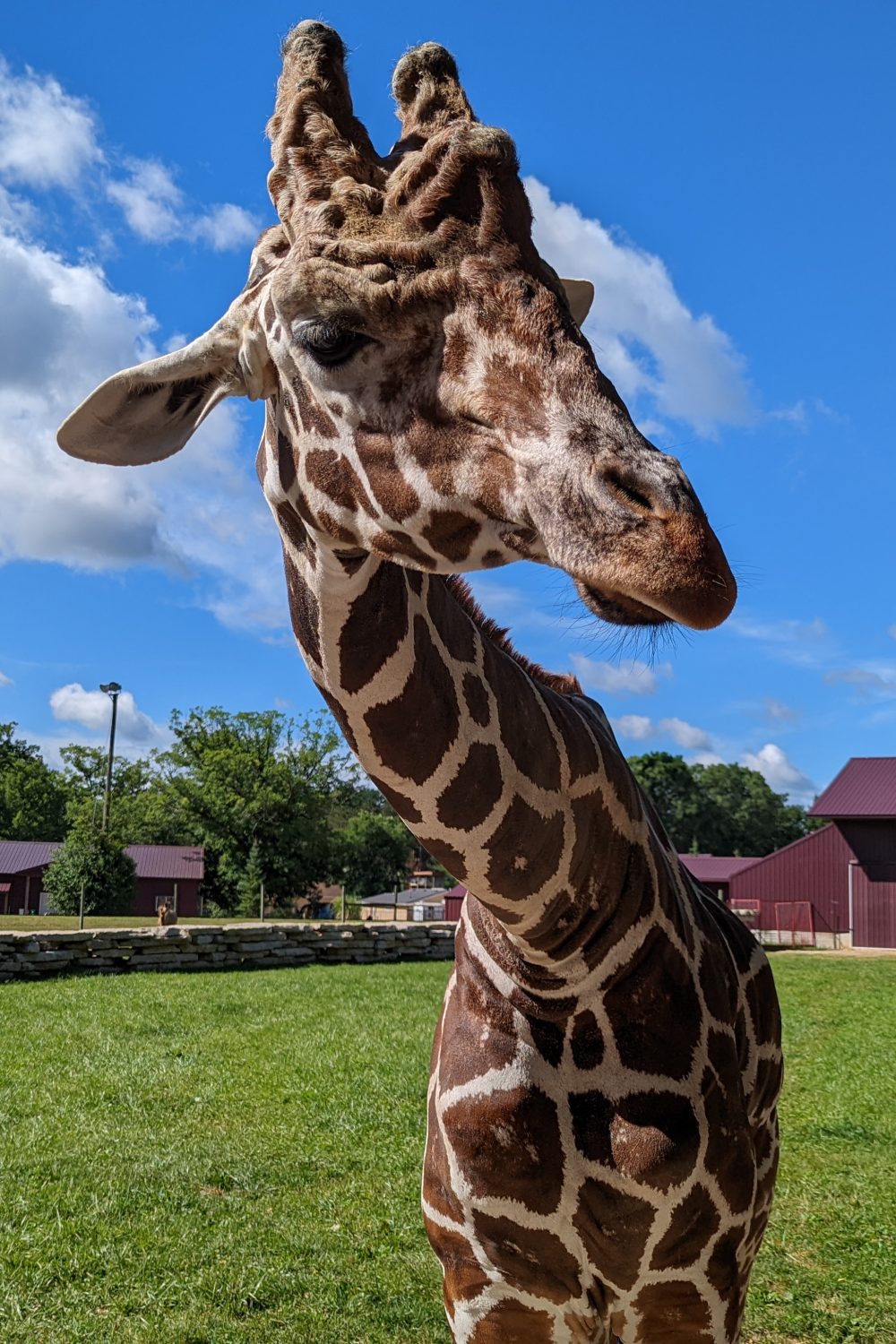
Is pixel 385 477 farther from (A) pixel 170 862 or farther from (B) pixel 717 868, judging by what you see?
(A) pixel 170 862

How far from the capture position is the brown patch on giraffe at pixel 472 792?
212 centimetres

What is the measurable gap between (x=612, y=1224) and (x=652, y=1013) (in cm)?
49

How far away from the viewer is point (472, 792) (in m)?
2.14

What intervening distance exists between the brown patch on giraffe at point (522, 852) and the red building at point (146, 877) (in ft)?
172

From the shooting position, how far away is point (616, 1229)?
8.06 feet

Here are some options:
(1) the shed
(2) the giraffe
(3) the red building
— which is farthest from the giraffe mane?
(3) the red building

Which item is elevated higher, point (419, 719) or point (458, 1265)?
point (419, 719)

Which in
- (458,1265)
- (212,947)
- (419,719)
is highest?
(419,719)

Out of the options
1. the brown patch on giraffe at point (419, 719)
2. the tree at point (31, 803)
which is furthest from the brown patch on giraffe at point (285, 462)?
the tree at point (31, 803)

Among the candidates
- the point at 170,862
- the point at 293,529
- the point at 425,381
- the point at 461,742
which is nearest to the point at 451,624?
the point at 461,742

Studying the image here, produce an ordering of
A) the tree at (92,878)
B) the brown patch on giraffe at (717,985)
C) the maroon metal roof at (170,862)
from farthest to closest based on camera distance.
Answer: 1. the maroon metal roof at (170,862)
2. the tree at (92,878)
3. the brown patch on giraffe at (717,985)

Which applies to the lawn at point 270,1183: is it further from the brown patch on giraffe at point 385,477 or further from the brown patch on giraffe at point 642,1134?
the brown patch on giraffe at point 385,477

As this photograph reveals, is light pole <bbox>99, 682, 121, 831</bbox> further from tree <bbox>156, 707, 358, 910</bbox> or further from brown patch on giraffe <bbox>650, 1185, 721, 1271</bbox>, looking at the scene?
brown patch on giraffe <bbox>650, 1185, 721, 1271</bbox>

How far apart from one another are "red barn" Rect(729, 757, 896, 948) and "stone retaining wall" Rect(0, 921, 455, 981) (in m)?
14.6
